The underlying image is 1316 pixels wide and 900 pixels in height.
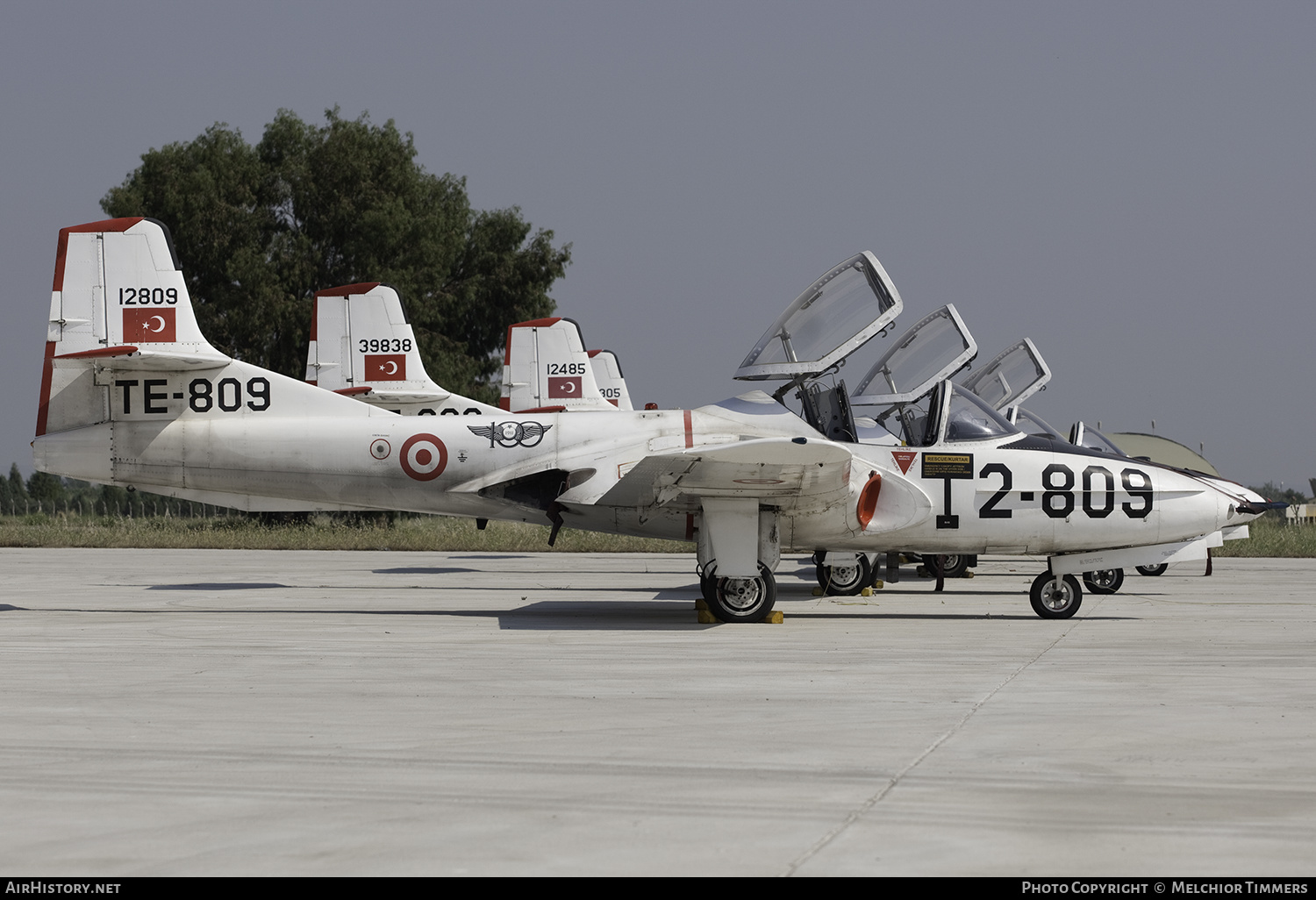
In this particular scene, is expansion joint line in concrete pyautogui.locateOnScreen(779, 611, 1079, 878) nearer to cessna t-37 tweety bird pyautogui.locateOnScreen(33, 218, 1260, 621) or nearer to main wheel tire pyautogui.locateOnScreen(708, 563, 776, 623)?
main wheel tire pyautogui.locateOnScreen(708, 563, 776, 623)

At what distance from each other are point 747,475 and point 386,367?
13.5 meters

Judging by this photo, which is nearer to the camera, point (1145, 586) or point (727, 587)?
point (727, 587)

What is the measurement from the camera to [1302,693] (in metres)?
7.80

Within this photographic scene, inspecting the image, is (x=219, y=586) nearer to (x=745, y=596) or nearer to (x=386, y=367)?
(x=386, y=367)

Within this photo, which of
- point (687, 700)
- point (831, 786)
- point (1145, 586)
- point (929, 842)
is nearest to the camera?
point (929, 842)

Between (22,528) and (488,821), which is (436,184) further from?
(488,821)

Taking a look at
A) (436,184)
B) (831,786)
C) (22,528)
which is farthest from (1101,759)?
(436,184)

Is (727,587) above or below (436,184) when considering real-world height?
below

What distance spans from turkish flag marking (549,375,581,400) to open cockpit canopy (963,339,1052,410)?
28.2 ft

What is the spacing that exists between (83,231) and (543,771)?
952 centimetres

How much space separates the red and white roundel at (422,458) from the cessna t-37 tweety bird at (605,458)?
0.02 metres

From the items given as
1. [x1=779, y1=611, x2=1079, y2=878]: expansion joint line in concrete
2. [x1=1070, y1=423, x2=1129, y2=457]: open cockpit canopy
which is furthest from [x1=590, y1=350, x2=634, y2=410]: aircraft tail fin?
[x1=779, y1=611, x2=1079, y2=878]: expansion joint line in concrete

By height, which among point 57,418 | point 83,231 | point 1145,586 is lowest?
point 1145,586

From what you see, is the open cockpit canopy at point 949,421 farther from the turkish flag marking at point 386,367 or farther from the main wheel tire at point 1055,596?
the turkish flag marking at point 386,367
